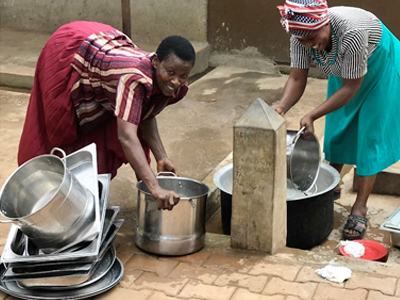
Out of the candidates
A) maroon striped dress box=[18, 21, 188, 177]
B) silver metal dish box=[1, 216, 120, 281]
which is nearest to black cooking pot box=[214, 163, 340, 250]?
maroon striped dress box=[18, 21, 188, 177]

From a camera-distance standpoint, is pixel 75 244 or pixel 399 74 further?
pixel 399 74

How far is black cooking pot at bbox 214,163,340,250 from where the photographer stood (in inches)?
168

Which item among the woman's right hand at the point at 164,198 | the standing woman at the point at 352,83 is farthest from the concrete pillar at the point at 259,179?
the standing woman at the point at 352,83

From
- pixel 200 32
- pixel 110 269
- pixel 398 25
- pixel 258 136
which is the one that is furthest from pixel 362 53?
pixel 200 32

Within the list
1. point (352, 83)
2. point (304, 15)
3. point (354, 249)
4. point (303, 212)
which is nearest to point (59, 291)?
point (303, 212)

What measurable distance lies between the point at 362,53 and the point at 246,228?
4.13ft

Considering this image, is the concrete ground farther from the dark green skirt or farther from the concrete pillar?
the dark green skirt

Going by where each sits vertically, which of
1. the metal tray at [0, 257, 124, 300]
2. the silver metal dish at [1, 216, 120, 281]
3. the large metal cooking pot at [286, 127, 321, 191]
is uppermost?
the large metal cooking pot at [286, 127, 321, 191]

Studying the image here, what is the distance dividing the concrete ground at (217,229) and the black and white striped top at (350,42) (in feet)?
3.74

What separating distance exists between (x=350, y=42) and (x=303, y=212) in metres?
1.09

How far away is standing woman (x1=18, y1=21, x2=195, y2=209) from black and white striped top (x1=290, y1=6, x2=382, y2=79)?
94 centimetres

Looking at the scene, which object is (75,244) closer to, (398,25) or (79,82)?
(79,82)

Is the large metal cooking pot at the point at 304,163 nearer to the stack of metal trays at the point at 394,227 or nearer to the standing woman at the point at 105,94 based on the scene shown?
the stack of metal trays at the point at 394,227

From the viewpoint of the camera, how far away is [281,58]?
804cm
